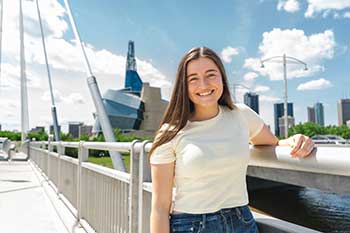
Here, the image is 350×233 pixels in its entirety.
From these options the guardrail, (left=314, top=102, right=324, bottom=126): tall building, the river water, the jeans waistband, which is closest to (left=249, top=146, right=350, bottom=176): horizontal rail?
the guardrail

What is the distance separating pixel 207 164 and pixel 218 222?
0.23 m

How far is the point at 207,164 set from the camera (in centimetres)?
148

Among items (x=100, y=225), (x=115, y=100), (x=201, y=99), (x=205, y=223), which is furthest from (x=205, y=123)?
(x=115, y=100)

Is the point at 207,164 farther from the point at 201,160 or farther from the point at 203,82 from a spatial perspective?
the point at 203,82

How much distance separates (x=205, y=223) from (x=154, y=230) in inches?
8.6

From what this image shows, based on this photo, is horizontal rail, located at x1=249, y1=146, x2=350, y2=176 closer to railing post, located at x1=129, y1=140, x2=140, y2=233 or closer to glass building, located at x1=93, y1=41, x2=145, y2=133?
railing post, located at x1=129, y1=140, x2=140, y2=233

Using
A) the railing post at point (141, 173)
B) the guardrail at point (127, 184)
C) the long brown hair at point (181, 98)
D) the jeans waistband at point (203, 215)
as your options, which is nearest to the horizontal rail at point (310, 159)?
the guardrail at point (127, 184)

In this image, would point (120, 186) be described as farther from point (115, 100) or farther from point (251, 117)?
point (115, 100)

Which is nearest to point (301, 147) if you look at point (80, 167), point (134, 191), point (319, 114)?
point (134, 191)

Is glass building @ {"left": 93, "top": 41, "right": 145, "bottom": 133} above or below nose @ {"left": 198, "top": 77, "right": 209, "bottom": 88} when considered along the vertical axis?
above

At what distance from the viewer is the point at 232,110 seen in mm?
1686

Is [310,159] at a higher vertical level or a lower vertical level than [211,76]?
lower

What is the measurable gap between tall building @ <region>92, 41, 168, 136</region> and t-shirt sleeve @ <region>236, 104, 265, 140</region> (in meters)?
75.1

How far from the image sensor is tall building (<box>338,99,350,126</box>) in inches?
3588
